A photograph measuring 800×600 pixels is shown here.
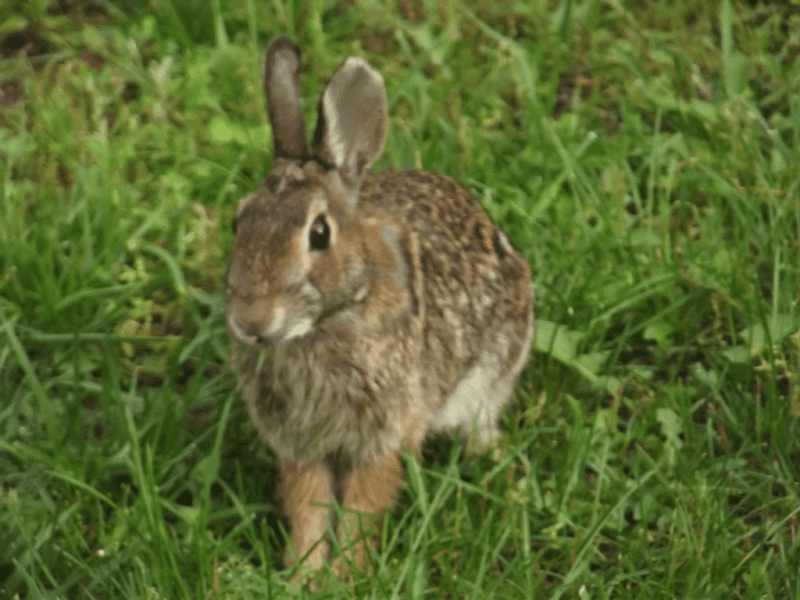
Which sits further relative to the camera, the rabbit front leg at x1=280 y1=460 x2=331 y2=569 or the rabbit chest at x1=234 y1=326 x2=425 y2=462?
the rabbit front leg at x1=280 y1=460 x2=331 y2=569

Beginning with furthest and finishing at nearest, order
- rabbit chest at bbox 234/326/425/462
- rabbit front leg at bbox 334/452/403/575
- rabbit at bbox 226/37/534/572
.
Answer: rabbit front leg at bbox 334/452/403/575 < rabbit chest at bbox 234/326/425/462 < rabbit at bbox 226/37/534/572

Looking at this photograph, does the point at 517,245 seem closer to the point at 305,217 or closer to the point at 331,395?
the point at 331,395

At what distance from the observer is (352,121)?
3445 millimetres

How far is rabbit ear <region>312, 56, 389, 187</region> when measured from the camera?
3.36 m

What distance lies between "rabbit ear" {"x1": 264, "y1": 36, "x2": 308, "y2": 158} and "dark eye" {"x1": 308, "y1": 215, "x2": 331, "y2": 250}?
253mm

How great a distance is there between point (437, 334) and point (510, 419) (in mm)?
384

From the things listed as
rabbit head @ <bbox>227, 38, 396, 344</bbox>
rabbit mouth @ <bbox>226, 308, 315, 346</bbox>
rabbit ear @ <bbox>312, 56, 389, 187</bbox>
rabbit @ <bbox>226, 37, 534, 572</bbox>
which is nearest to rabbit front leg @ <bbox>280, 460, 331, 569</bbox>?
rabbit @ <bbox>226, 37, 534, 572</bbox>

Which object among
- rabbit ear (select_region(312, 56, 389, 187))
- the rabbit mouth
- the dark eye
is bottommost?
the rabbit mouth

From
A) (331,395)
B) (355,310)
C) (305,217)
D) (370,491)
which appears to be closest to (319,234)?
(305,217)


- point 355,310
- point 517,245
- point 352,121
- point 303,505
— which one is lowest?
point 303,505

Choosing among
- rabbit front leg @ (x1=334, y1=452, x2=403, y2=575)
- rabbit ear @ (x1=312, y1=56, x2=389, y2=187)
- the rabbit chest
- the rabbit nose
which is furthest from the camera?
rabbit front leg @ (x1=334, y1=452, x2=403, y2=575)

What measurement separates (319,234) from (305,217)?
0.21 ft

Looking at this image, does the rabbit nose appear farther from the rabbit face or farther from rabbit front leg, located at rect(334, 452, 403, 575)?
rabbit front leg, located at rect(334, 452, 403, 575)

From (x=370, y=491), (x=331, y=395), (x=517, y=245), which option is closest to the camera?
(x=331, y=395)
